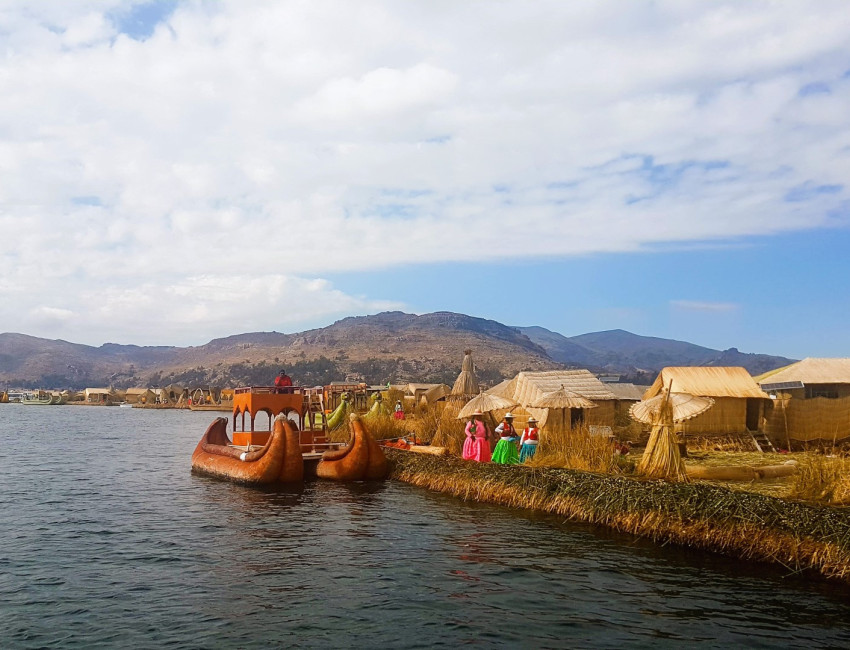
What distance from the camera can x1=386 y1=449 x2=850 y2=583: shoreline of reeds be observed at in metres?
11.2

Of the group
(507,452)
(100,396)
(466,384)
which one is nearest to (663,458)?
(507,452)

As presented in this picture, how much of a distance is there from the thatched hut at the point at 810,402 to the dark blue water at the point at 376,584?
39.0 feet

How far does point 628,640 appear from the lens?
921cm

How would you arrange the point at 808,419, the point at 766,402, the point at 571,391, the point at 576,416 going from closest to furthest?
the point at 808,419 < the point at 766,402 < the point at 571,391 < the point at 576,416

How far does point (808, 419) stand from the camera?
23.0 meters

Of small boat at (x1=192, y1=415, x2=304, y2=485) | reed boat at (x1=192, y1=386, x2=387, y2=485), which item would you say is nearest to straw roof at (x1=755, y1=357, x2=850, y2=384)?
reed boat at (x1=192, y1=386, x2=387, y2=485)

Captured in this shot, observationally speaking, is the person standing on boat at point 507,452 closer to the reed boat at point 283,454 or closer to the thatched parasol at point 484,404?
the thatched parasol at point 484,404

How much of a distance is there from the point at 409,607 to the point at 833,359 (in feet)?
66.1

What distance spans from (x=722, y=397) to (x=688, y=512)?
11739mm

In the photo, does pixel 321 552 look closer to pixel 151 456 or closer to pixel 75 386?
pixel 151 456

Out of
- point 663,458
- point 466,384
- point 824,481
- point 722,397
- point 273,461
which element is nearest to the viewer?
point 824,481

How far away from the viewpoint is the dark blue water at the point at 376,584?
31.2 ft

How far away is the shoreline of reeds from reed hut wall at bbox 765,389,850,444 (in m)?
10.5

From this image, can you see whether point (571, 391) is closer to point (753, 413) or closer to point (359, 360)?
point (753, 413)
